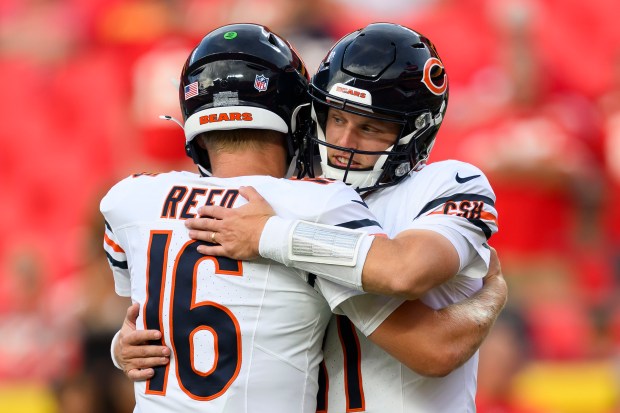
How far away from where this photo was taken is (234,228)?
331 cm

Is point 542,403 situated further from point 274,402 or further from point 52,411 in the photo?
point 274,402

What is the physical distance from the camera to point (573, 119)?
7902 millimetres

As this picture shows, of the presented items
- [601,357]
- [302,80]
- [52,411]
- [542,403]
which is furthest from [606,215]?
[302,80]

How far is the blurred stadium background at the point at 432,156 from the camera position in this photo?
6.88m

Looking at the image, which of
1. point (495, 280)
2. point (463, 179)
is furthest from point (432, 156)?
point (463, 179)

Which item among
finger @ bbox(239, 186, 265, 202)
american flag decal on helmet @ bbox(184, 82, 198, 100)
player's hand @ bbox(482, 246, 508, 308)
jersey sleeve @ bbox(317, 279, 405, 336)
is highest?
american flag decal on helmet @ bbox(184, 82, 198, 100)

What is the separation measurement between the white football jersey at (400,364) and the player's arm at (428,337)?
128mm

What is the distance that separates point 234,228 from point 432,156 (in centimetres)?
441

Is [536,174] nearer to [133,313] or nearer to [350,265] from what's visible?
[133,313]

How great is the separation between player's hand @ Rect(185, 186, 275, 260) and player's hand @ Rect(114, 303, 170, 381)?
0.34 m

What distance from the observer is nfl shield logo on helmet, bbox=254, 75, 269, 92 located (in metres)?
3.55

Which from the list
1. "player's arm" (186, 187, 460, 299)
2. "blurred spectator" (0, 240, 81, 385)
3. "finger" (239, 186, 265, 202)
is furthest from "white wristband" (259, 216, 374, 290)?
"blurred spectator" (0, 240, 81, 385)

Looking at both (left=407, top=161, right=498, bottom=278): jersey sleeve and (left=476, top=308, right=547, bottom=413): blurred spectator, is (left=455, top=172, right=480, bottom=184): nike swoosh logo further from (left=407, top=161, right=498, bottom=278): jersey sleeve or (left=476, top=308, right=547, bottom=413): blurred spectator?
(left=476, top=308, right=547, bottom=413): blurred spectator

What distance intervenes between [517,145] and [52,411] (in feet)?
11.6
